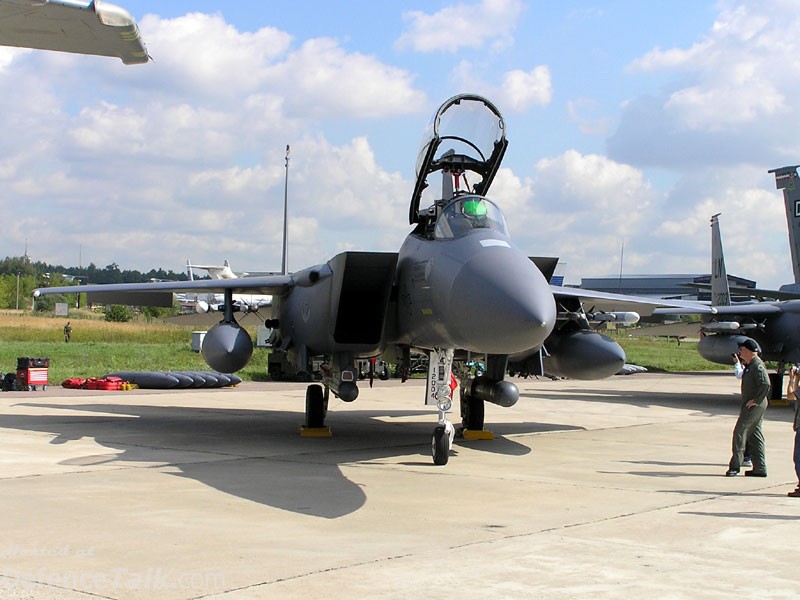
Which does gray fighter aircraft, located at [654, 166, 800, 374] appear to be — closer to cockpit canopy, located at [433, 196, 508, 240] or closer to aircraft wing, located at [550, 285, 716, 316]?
aircraft wing, located at [550, 285, 716, 316]

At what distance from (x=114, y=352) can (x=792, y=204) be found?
2288cm

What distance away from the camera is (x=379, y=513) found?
726 cm

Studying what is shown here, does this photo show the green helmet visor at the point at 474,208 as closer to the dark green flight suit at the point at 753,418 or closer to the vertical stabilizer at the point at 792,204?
the dark green flight suit at the point at 753,418

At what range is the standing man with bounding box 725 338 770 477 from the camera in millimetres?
9695

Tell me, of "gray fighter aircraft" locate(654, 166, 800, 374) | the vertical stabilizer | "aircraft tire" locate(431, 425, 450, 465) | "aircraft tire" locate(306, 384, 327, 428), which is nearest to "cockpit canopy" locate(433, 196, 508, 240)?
"aircraft tire" locate(431, 425, 450, 465)

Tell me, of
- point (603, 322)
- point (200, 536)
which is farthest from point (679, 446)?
point (200, 536)

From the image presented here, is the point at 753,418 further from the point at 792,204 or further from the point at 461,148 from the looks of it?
the point at 792,204

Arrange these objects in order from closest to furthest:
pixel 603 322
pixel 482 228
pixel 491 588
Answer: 1. pixel 491 588
2. pixel 482 228
3. pixel 603 322

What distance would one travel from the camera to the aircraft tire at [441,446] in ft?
32.9

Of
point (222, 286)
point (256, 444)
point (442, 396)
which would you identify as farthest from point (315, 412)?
point (442, 396)

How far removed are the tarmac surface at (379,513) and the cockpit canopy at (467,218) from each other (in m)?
2.61

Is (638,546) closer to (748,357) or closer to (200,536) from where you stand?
(200,536)

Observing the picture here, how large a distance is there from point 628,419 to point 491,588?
13.1 meters

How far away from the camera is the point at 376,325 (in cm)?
1148
